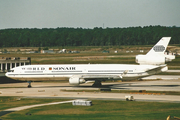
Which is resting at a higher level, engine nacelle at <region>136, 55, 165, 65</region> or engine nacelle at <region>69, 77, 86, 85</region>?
engine nacelle at <region>136, 55, 165, 65</region>

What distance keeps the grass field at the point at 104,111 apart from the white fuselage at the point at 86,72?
56.7ft

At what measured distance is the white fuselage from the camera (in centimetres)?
6353

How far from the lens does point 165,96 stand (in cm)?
5081

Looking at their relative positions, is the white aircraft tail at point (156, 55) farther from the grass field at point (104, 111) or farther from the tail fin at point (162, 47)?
the grass field at point (104, 111)

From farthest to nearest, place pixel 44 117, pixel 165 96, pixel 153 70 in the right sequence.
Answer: pixel 153 70 < pixel 165 96 < pixel 44 117

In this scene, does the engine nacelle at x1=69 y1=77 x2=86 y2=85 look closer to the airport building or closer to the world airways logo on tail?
the world airways logo on tail

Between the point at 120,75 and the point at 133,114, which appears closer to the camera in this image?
the point at 133,114

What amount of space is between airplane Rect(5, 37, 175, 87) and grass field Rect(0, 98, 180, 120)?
17.1 m

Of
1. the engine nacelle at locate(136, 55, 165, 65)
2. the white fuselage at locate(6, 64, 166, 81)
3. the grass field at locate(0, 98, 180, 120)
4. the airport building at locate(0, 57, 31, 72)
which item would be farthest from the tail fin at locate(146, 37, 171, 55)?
the airport building at locate(0, 57, 31, 72)

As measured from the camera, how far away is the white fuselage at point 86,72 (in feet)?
208

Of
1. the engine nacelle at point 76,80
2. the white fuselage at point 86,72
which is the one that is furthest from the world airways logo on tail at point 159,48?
the engine nacelle at point 76,80

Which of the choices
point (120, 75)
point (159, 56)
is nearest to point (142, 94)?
point (120, 75)

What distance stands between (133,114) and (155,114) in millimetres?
2578

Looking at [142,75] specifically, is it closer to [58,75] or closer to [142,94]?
[142,94]
